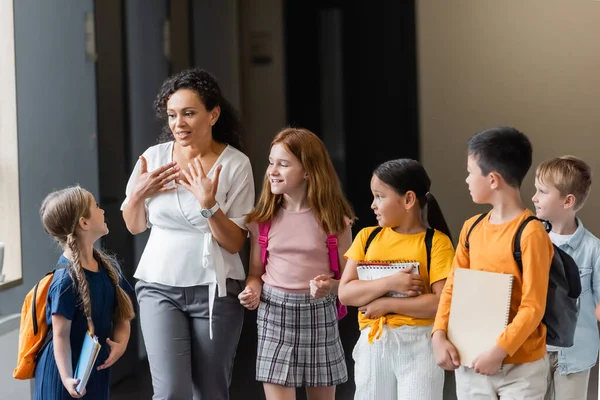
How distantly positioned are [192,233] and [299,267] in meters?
0.40

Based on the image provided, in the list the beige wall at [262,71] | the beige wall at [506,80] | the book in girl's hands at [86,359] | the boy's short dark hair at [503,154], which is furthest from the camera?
the beige wall at [262,71]

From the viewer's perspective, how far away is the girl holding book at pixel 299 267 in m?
2.66

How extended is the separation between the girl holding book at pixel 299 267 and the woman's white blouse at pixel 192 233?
0.10 m

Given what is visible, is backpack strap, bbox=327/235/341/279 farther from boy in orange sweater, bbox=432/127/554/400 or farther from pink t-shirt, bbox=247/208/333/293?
boy in orange sweater, bbox=432/127/554/400

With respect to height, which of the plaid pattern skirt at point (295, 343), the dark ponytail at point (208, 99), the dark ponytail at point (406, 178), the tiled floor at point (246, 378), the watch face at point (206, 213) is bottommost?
the tiled floor at point (246, 378)

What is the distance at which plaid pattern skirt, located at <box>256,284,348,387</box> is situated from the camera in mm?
2662

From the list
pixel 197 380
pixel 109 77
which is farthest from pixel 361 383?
pixel 109 77

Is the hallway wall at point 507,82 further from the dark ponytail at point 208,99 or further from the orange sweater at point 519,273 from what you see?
the orange sweater at point 519,273

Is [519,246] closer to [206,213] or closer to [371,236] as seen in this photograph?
[371,236]

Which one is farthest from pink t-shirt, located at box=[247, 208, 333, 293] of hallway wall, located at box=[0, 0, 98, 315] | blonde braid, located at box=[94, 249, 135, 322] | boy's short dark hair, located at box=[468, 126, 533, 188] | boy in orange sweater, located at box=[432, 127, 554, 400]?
hallway wall, located at box=[0, 0, 98, 315]

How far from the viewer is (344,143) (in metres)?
3.46

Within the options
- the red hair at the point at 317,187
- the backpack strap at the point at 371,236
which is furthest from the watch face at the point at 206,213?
the backpack strap at the point at 371,236

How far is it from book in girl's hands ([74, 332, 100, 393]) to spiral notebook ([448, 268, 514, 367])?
3.39ft

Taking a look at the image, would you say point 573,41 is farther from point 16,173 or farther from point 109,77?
point 16,173
